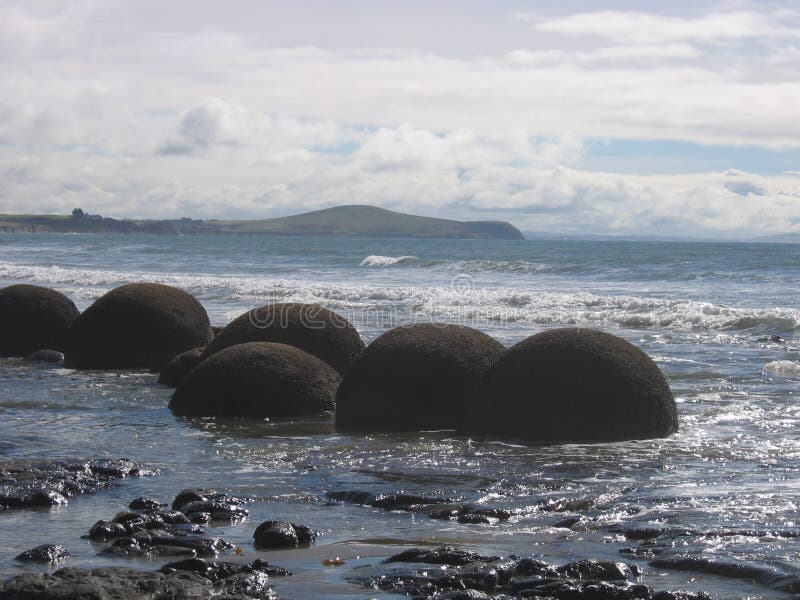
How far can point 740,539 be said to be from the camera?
834cm

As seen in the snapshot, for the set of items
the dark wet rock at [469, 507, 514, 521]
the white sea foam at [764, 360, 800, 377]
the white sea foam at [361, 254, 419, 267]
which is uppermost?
the white sea foam at [361, 254, 419, 267]

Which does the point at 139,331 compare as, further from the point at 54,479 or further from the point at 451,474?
the point at 451,474

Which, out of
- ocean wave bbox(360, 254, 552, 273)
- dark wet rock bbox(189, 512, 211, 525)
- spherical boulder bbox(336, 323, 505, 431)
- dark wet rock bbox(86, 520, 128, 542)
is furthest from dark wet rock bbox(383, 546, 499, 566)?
ocean wave bbox(360, 254, 552, 273)

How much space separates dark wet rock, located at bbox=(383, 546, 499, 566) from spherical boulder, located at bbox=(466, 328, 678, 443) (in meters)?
4.47

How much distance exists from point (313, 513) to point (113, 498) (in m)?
1.85

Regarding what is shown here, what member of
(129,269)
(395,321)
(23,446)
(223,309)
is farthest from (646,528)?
(129,269)

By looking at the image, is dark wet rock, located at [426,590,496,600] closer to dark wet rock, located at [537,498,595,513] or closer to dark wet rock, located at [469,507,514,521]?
dark wet rock, located at [469,507,514,521]

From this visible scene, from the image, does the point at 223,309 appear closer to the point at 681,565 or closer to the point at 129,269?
the point at 681,565

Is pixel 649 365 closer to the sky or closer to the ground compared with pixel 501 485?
closer to the sky

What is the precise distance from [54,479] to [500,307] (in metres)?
27.4

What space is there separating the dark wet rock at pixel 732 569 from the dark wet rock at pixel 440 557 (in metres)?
1.25

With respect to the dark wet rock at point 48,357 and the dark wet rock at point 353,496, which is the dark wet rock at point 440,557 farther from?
the dark wet rock at point 48,357

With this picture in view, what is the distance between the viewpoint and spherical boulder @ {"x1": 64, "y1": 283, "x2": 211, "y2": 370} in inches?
770

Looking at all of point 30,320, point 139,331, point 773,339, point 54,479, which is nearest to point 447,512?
point 54,479
